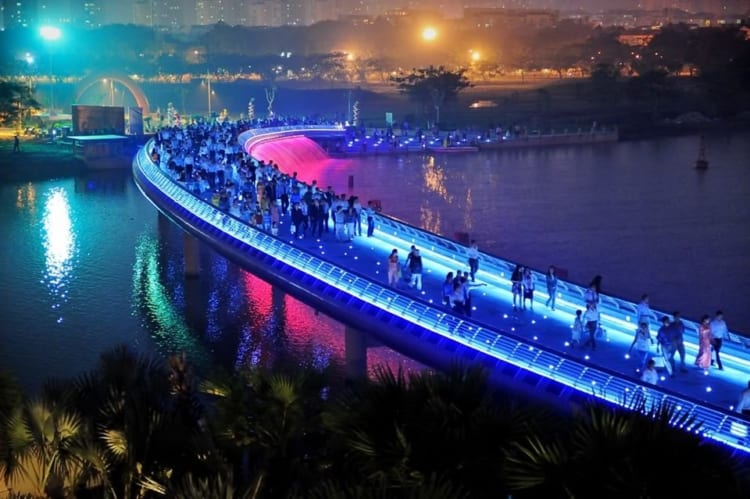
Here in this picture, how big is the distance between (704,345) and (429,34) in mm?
160490

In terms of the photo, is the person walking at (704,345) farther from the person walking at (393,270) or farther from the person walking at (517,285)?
the person walking at (393,270)

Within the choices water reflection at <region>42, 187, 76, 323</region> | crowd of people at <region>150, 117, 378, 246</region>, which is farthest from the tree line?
crowd of people at <region>150, 117, 378, 246</region>

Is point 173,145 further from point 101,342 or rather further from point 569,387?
point 569,387

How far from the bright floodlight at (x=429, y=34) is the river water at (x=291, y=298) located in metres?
118

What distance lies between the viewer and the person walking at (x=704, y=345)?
13172mm

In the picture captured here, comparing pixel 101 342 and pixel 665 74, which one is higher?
pixel 665 74

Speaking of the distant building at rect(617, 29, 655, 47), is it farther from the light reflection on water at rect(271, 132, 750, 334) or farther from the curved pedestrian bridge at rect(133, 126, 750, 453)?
the curved pedestrian bridge at rect(133, 126, 750, 453)

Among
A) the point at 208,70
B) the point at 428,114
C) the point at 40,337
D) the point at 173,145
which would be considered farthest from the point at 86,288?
the point at 208,70

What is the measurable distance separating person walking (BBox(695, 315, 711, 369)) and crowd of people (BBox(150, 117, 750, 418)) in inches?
0.5

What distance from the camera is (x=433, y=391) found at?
296 inches

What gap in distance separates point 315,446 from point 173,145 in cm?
3196

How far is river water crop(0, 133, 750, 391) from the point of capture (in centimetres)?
2164

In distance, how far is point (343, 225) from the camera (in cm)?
2189

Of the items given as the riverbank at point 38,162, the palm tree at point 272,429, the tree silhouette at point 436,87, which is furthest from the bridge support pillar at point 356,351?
the tree silhouette at point 436,87
